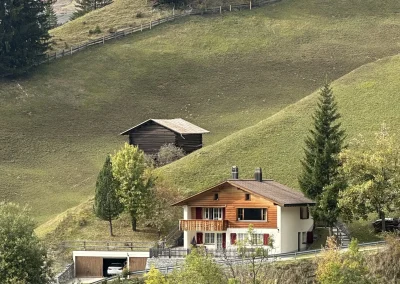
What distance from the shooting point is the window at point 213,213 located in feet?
246

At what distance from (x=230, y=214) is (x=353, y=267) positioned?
17.8 metres

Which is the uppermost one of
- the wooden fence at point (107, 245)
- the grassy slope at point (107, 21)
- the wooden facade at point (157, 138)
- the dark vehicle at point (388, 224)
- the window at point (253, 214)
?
the grassy slope at point (107, 21)

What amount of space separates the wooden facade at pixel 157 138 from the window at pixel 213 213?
83.9 ft

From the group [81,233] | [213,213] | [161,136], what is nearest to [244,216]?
[213,213]

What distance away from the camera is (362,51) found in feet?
488

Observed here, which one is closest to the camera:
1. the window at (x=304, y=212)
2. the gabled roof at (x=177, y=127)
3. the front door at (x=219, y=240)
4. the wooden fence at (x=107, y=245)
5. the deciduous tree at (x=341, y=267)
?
the deciduous tree at (x=341, y=267)

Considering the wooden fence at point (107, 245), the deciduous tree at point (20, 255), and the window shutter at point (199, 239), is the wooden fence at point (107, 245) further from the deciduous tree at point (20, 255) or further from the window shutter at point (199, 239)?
the deciduous tree at point (20, 255)

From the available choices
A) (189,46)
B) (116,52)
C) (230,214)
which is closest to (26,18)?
(116,52)

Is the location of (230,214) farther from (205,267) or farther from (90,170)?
(90,170)

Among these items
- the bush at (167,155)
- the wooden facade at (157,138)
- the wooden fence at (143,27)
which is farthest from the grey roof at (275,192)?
the wooden fence at (143,27)

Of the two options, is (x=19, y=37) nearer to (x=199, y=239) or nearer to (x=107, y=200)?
(x=107, y=200)

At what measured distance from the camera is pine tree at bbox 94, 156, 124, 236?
78.7m

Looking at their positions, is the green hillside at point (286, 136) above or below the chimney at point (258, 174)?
above

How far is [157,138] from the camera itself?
102 m
